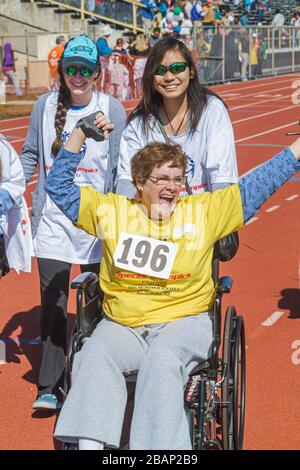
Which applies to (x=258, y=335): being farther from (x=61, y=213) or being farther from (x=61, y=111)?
(x=61, y=111)

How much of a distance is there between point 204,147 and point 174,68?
41 cm

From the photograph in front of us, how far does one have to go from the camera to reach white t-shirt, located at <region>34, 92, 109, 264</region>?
16.2ft

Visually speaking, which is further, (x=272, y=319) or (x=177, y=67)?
(x=272, y=319)

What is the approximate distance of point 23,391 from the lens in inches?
205

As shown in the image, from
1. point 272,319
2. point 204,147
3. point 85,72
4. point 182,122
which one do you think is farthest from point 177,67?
point 272,319

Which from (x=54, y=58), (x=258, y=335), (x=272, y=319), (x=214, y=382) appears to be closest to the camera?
(x=214, y=382)

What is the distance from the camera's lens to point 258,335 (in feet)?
19.9

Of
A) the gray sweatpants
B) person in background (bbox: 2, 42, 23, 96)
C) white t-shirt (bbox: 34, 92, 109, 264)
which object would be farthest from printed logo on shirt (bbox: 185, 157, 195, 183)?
person in background (bbox: 2, 42, 23, 96)

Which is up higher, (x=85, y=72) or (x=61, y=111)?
(x=85, y=72)

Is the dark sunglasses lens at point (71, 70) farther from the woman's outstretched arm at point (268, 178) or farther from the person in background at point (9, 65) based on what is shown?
the person in background at point (9, 65)

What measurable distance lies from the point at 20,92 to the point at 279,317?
20.8m

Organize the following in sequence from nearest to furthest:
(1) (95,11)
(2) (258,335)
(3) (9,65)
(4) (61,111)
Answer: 1. (4) (61,111)
2. (2) (258,335)
3. (3) (9,65)
4. (1) (95,11)

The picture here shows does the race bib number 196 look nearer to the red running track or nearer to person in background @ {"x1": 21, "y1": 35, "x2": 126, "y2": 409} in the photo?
person in background @ {"x1": 21, "y1": 35, "x2": 126, "y2": 409}
